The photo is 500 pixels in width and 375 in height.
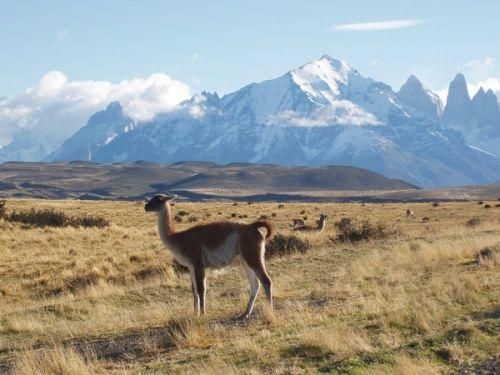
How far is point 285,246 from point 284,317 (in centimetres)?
1235

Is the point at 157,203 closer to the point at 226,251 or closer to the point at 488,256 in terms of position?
the point at 226,251

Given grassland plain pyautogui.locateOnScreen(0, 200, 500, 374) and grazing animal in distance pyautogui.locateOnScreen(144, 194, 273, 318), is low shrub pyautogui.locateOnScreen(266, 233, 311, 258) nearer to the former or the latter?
grassland plain pyautogui.locateOnScreen(0, 200, 500, 374)

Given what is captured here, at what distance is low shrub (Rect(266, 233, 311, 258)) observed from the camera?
80.5ft

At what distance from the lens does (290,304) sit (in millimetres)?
14016

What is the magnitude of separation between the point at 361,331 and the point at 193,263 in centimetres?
331

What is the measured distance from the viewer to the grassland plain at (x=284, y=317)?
31.9 ft

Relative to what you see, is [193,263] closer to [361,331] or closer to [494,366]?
[361,331]

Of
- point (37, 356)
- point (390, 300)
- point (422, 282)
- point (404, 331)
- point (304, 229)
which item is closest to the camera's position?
point (37, 356)

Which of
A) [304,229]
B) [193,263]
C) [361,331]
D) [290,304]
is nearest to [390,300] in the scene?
[290,304]

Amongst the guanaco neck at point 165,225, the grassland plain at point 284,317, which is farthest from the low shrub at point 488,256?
the guanaco neck at point 165,225

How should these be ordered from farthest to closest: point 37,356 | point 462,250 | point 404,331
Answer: point 462,250 < point 404,331 < point 37,356

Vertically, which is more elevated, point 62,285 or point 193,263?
point 193,263

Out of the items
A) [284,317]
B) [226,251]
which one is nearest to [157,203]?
[226,251]

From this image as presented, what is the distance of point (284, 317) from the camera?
12.6m
